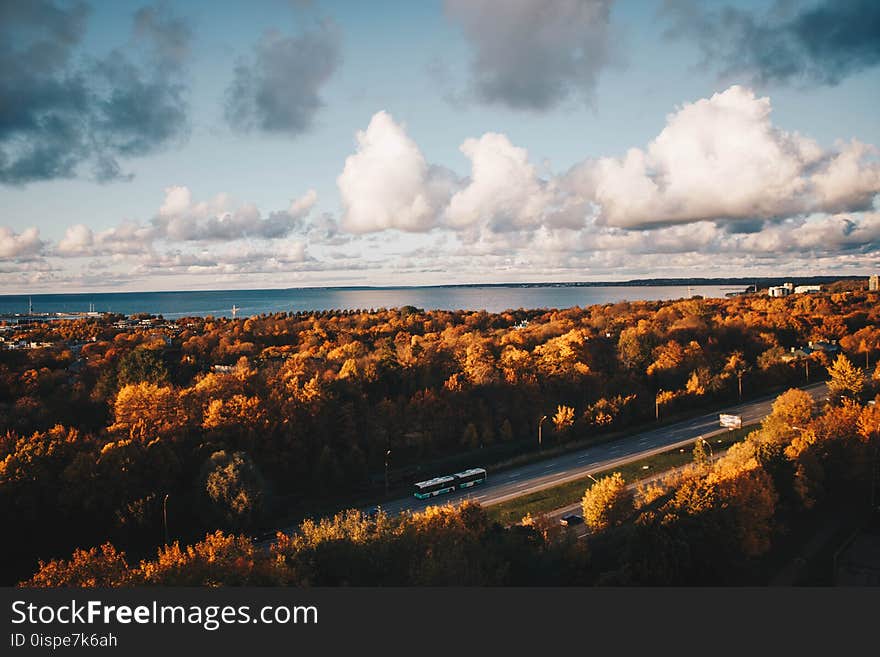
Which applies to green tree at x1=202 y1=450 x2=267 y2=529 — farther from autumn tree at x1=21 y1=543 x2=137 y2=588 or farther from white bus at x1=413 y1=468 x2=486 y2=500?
autumn tree at x1=21 y1=543 x2=137 y2=588

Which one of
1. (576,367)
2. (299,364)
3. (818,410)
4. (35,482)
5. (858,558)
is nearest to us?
(858,558)

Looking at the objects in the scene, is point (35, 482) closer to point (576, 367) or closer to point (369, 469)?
point (369, 469)

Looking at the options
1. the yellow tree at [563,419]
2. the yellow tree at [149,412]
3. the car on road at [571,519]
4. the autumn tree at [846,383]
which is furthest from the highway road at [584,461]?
the yellow tree at [149,412]

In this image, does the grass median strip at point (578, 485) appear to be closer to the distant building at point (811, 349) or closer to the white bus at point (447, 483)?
the white bus at point (447, 483)

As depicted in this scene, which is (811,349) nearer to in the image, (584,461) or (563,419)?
(563,419)

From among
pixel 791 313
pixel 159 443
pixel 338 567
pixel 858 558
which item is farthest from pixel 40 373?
pixel 791 313

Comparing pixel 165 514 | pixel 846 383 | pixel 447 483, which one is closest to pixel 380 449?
pixel 447 483
